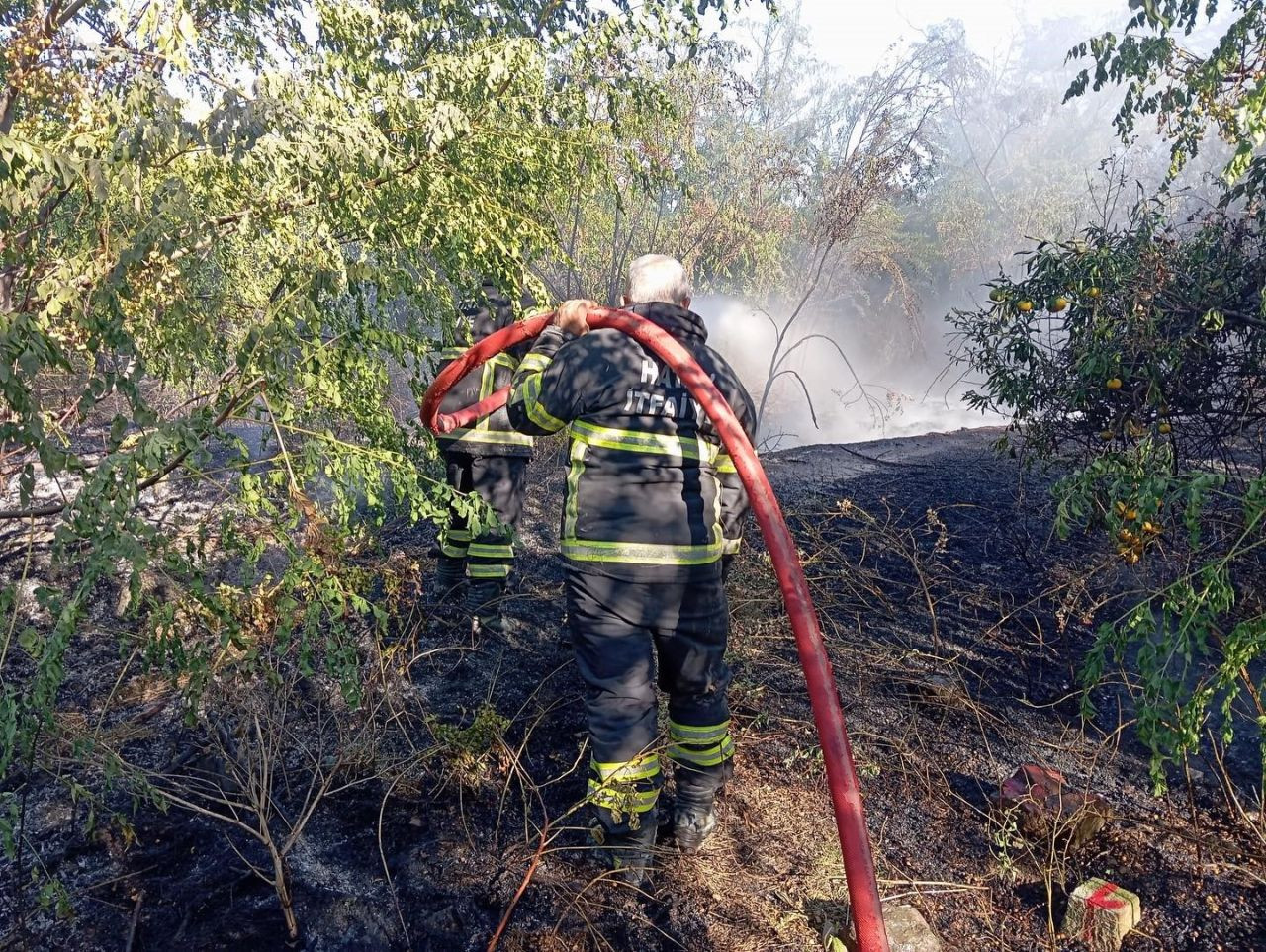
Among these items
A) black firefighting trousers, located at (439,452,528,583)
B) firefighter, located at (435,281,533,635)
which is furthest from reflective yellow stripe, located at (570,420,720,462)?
black firefighting trousers, located at (439,452,528,583)

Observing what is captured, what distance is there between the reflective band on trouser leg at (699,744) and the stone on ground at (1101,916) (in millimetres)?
1056

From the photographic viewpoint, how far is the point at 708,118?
35.6 feet

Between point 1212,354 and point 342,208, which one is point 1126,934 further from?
point 342,208

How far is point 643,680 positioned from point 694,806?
47cm

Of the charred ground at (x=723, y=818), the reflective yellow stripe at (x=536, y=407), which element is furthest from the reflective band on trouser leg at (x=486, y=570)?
the reflective yellow stripe at (x=536, y=407)

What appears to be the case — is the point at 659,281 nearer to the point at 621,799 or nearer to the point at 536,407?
the point at 536,407

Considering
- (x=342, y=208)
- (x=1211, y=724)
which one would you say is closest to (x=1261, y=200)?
(x=1211, y=724)

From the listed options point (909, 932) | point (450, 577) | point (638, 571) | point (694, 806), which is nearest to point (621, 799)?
point (694, 806)

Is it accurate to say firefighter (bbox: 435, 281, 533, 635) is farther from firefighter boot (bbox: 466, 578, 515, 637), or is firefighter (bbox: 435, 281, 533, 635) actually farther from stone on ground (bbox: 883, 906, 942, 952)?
stone on ground (bbox: 883, 906, 942, 952)

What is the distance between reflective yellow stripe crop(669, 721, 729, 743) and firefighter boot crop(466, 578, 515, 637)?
1.73 metres

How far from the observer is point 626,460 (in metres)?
2.53

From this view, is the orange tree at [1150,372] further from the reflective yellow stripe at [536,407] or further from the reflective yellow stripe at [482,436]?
the reflective yellow stripe at [482,436]

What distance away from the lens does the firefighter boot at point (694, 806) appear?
2.58 m

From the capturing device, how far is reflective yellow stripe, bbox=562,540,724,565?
2.49 metres
